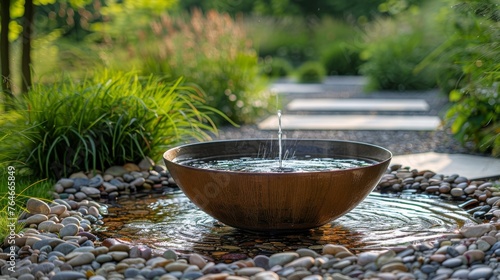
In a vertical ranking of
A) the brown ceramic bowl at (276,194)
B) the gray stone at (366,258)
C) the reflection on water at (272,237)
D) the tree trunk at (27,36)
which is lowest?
the reflection on water at (272,237)

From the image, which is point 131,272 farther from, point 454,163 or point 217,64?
point 217,64

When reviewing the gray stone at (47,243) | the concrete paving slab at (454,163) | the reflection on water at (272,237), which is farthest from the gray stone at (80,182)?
the concrete paving slab at (454,163)

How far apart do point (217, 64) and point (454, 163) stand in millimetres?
4090

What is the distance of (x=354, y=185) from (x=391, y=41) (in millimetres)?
10642

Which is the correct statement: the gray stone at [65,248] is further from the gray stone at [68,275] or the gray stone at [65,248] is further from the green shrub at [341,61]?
the green shrub at [341,61]

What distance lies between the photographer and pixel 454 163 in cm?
591

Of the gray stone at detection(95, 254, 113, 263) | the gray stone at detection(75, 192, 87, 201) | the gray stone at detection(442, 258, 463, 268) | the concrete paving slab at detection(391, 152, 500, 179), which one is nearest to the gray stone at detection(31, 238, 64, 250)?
the gray stone at detection(95, 254, 113, 263)

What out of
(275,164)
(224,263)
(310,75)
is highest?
(310,75)

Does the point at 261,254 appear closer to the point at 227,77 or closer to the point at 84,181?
the point at 84,181

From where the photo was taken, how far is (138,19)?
16953mm

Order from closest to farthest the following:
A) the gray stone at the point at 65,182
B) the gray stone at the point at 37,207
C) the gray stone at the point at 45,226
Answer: the gray stone at the point at 45,226, the gray stone at the point at 37,207, the gray stone at the point at 65,182

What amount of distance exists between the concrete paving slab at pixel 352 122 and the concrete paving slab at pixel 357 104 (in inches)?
34.8

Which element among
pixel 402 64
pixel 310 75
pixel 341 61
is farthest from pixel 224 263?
pixel 341 61

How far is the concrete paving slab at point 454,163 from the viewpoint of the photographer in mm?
5461
